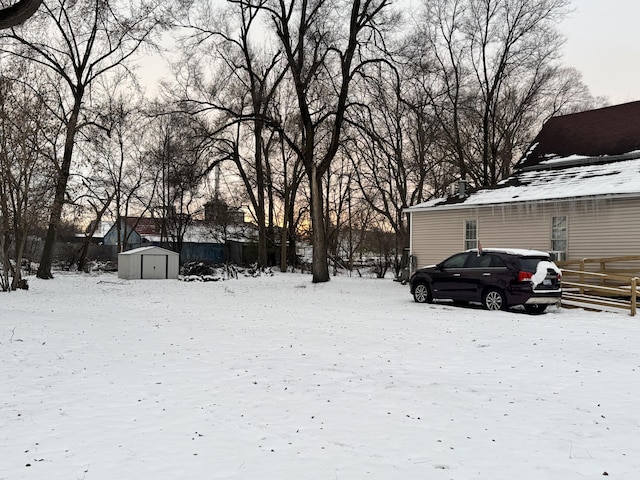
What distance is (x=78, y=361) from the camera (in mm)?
7527

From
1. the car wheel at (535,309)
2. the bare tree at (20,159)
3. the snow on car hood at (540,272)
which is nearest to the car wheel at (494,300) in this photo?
the car wheel at (535,309)

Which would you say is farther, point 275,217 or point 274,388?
point 275,217

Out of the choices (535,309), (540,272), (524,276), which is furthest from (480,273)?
(535,309)

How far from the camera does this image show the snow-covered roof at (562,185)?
53.5 feet

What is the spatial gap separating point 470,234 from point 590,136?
6854 millimetres

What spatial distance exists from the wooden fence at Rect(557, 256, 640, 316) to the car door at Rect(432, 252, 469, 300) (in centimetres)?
295

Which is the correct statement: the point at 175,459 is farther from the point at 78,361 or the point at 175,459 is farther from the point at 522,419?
the point at 78,361

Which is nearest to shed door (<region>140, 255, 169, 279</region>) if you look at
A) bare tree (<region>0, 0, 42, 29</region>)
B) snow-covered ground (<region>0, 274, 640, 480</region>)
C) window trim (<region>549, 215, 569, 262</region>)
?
snow-covered ground (<region>0, 274, 640, 480</region>)

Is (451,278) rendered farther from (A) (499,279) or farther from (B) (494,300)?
(A) (499,279)

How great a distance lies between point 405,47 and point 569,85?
17578mm

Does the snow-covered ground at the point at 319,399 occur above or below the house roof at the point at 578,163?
below

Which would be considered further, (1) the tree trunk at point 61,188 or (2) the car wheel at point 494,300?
(1) the tree trunk at point 61,188

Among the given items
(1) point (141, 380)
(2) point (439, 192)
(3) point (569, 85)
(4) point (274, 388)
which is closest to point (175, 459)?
(4) point (274, 388)

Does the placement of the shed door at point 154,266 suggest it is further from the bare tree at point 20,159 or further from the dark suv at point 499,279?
the dark suv at point 499,279
